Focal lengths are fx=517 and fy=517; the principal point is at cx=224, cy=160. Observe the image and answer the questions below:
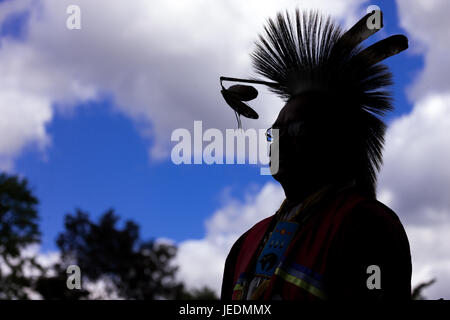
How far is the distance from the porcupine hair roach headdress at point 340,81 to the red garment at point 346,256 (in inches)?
17.0

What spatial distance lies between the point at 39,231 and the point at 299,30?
2097 cm

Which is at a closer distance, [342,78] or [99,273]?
[342,78]

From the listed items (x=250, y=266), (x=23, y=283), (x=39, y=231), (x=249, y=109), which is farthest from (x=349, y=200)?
(x=39, y=231)

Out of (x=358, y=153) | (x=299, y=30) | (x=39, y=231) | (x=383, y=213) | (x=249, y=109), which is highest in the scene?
(x=39, y=231)

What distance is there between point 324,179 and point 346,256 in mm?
549

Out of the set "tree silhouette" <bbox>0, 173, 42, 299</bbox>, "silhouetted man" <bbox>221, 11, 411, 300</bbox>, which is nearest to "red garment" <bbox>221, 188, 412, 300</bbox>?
"silhouetted man" <bbox>221, 11, 411, 300</bbox>

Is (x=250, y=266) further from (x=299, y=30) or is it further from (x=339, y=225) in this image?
(x=299, y=30)

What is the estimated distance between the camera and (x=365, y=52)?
3121 mm

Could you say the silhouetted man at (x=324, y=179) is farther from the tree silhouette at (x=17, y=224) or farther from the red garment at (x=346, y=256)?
the tree silhouette at (x=17, y=224)

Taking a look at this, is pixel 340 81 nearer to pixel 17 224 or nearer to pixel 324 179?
pixel 324 179

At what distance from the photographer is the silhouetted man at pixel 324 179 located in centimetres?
253

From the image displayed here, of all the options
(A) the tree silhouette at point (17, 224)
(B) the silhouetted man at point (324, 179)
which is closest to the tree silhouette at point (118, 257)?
(A) the tree silhouette at point (17, 224)

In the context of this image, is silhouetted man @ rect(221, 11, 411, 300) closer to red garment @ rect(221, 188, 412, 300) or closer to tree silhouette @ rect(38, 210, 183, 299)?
red garment @ rect(221, 188, 412, 300)

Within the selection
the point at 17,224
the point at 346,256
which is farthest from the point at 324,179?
the point at 17,224
